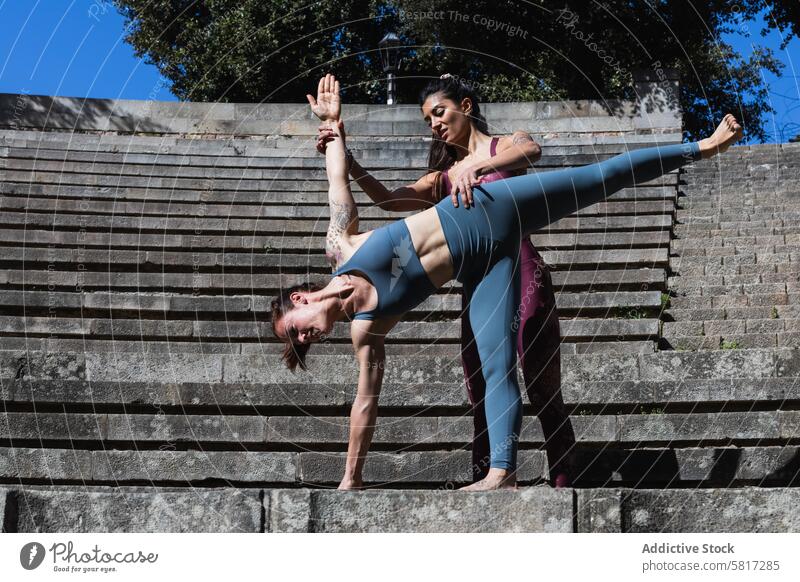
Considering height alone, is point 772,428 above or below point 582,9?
below

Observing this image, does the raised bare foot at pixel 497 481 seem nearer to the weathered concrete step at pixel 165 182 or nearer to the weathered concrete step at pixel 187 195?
the weathered concrete step at pixel 187 195

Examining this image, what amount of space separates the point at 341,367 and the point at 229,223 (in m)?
4.01

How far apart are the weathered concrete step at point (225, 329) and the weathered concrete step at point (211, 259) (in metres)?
1.31

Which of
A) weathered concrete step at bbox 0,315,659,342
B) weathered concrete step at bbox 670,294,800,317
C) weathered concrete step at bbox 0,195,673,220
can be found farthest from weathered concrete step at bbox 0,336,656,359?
weathered concrete step at bbox 0,195,673,220

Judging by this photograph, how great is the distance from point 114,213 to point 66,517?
23.1 ft

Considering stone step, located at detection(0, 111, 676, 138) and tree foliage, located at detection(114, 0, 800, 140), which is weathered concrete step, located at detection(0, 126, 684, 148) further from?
tree foliage, located at detection(114, 0, 800, 140)

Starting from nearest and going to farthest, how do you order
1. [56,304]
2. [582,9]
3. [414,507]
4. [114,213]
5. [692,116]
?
[414,507] < [56,304] < [114,213] < [582,9] < [692,116]

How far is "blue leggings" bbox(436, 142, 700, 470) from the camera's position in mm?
4250

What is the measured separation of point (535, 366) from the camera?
15.7 feet

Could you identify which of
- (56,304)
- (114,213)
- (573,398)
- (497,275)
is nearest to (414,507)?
(497,275)

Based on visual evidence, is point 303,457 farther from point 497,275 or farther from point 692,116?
point 692,116

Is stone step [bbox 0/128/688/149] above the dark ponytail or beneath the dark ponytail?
above

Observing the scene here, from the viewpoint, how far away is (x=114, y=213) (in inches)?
424

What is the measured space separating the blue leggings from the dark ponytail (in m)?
0.65
